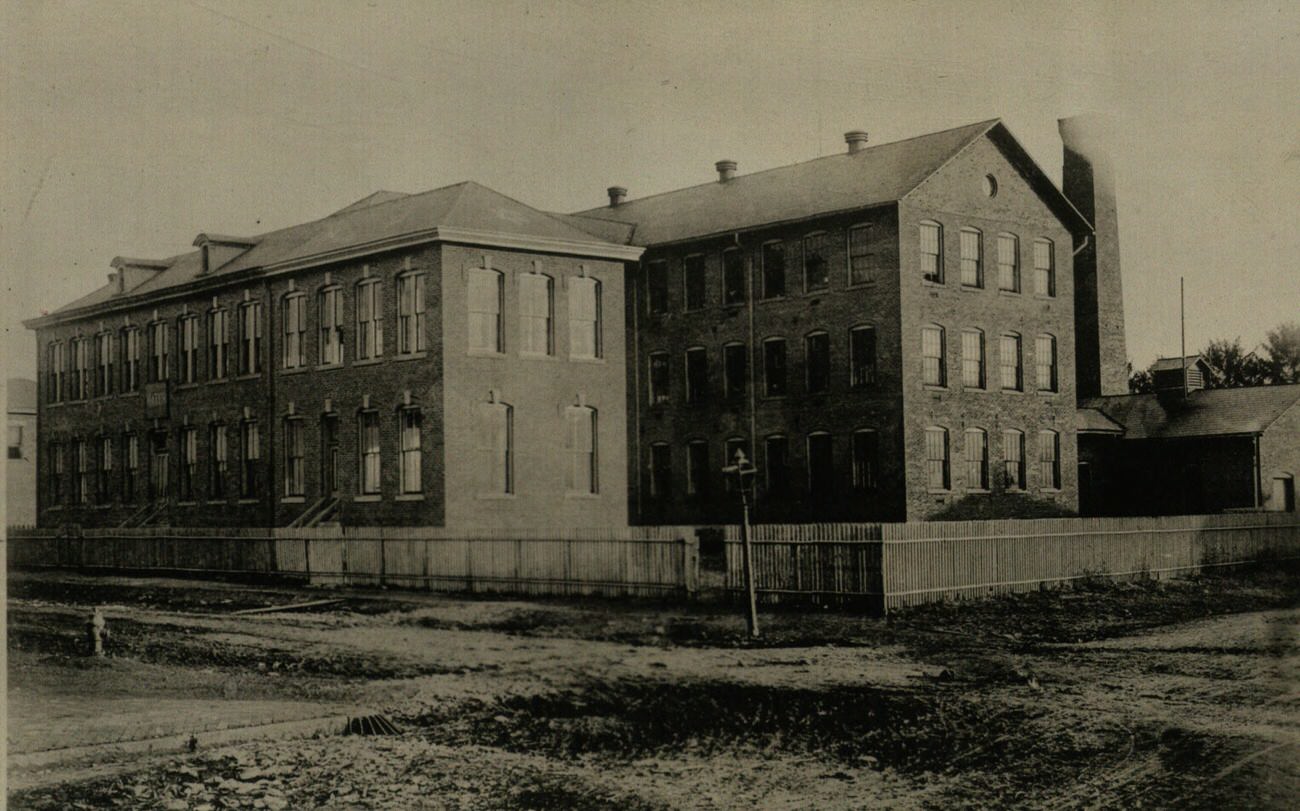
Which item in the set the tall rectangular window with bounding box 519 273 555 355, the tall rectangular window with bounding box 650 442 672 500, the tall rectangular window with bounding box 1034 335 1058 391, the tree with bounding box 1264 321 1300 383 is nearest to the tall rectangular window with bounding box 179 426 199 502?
the tall rectangular window with bounding box 519 273 555 355

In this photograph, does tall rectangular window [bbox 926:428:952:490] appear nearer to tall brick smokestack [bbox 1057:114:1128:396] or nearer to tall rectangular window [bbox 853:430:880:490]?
tall rectangular window [bbox 853:430:880:490]

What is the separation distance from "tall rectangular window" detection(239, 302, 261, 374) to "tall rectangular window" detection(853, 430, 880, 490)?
45.1 feet

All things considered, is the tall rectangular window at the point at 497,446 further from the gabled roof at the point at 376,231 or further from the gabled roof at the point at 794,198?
the gabled roof at the point at 794,198

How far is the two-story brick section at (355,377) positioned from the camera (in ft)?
38.9

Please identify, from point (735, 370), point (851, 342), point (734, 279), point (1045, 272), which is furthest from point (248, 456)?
point (735, 370)

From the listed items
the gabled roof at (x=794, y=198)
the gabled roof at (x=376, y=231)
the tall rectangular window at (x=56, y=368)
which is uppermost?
the gabled roof at (x=794, y=198)

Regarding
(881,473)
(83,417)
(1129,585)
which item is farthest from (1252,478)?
(83,417)

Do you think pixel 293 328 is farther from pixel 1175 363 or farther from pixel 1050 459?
pixel 1050 459

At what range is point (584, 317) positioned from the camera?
54.1 ft

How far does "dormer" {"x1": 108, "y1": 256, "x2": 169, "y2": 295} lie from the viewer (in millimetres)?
10312

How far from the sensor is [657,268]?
2719 cm

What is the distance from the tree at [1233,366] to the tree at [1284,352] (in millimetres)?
159

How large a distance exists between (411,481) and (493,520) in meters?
2.56

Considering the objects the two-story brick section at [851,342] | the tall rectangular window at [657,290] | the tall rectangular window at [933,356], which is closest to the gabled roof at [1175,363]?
the two-story brick section at [851,342]
